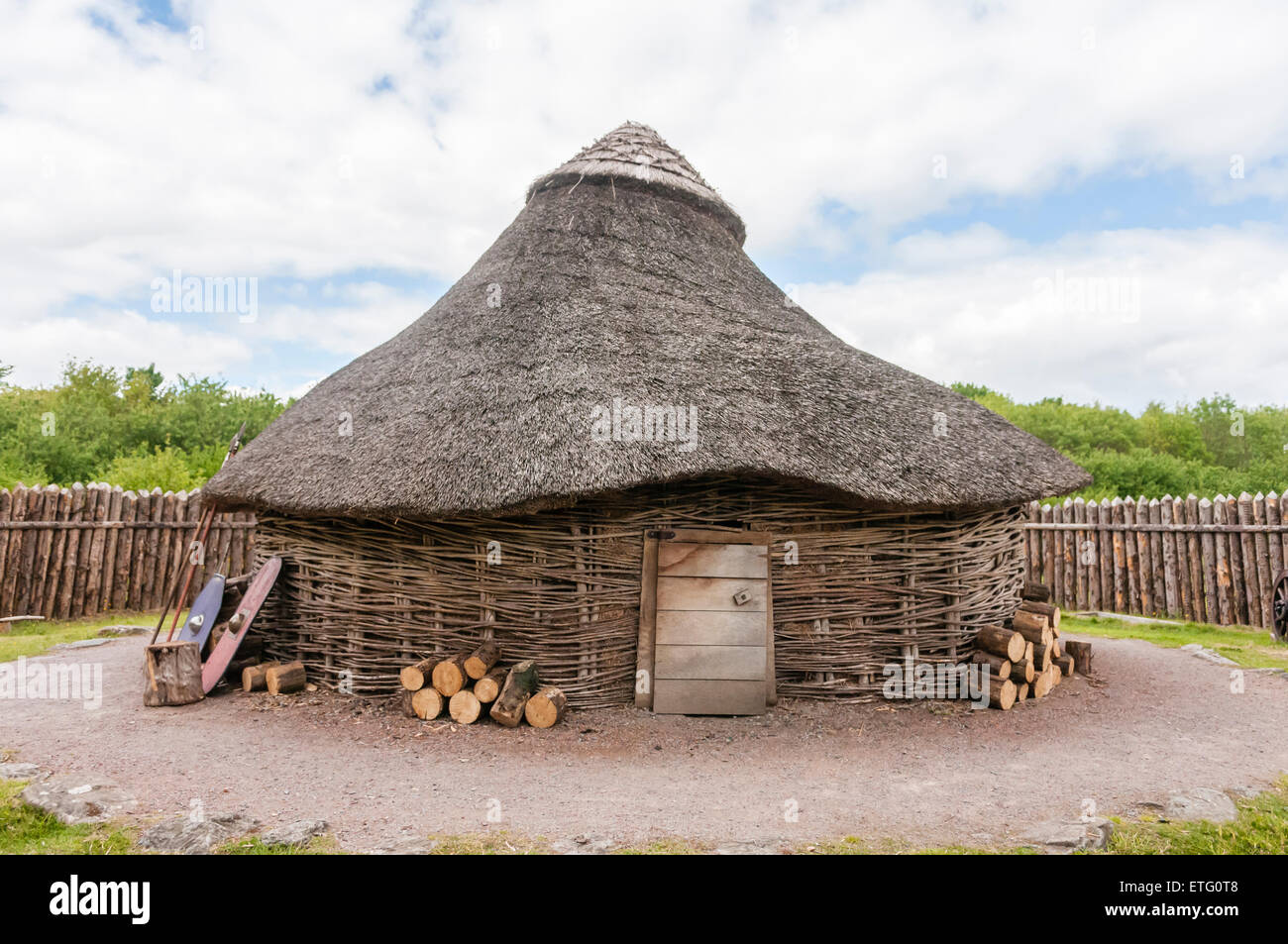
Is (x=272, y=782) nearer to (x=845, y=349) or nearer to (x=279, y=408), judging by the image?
(x=845, y=349)

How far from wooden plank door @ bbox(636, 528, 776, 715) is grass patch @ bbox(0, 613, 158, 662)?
26.5 feet

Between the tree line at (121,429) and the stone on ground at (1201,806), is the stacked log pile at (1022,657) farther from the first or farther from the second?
the tree line at (121,429)

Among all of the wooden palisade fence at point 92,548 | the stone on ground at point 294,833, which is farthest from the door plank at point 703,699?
the wooden palisade fence at point 92,548

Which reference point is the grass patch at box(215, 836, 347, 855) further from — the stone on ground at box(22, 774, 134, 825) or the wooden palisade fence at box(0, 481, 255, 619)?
the wooden palisade fence at box(0, 481, 255, 619)

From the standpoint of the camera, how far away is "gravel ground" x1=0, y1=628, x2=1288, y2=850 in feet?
14.6

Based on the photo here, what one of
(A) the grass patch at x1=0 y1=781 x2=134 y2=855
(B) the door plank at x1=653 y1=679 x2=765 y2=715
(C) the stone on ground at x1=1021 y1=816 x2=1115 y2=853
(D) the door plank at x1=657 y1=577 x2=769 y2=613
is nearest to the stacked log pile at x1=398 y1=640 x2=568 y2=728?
(B) the door plank at x1=653 y1=679 x2=765 y2=715

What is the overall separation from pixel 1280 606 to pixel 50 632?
17757 millimetres

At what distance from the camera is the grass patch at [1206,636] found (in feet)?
31.1

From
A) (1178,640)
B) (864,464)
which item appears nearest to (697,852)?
(864,464)

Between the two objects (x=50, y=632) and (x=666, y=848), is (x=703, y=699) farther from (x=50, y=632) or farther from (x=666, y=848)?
(x=50, y=632)

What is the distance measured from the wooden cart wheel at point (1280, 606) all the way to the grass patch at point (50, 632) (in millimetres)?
16426

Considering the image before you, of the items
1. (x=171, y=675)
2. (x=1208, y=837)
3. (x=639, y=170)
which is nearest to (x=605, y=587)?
(x=171, y=675)

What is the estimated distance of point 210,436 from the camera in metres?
25.5
